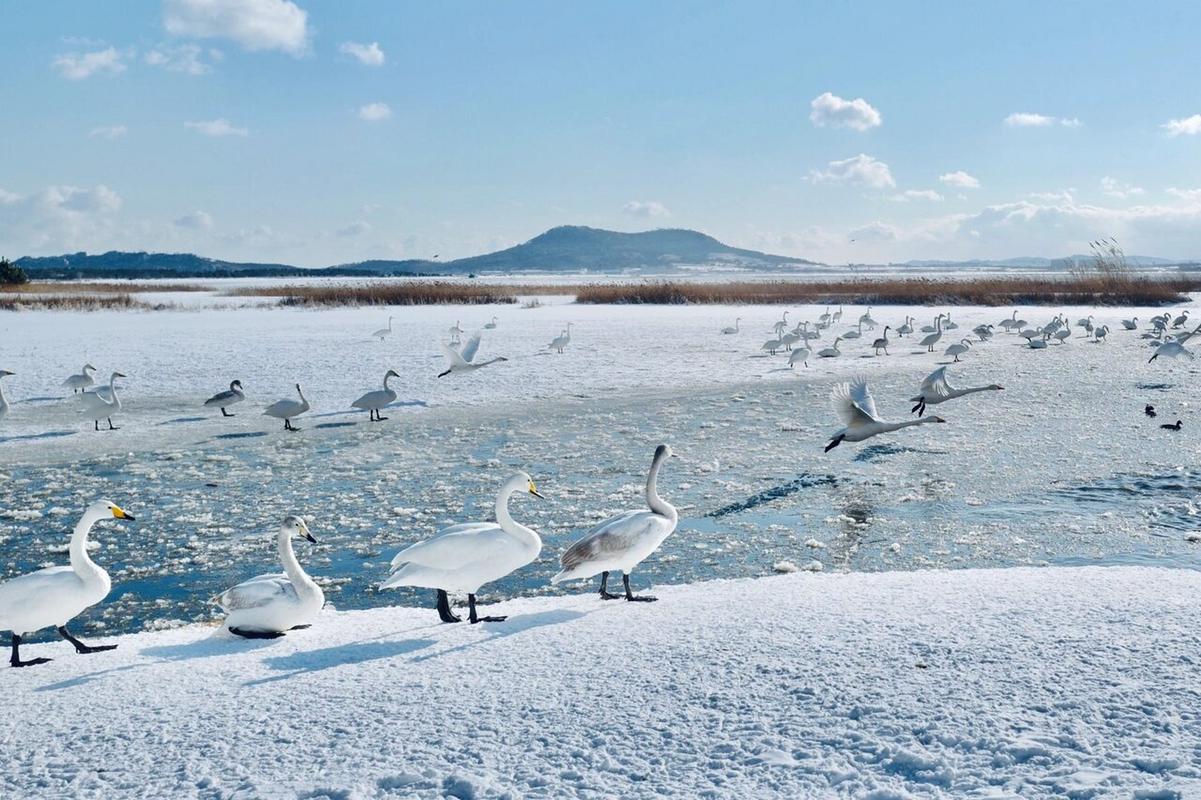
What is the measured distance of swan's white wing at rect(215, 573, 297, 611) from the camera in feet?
15.4

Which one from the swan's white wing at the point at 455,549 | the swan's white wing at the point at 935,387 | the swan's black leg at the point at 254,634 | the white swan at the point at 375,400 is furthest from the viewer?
the white swan at the point at 375,400

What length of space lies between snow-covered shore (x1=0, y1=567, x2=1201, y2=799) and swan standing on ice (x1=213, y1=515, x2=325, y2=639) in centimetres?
11

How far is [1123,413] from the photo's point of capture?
12.6 meters

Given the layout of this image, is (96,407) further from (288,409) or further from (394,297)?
(394,297)

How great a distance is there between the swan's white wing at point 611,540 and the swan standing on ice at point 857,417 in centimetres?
A: 492

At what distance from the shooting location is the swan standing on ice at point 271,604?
470 cm

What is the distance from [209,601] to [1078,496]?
22.8ft

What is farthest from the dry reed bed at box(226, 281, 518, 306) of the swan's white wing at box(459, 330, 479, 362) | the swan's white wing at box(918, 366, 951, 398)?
the swan's white wing at box(918, 366, 951, 398)

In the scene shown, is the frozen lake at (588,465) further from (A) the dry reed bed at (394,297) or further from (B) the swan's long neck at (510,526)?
(A) the dry reed bed at (394,297)

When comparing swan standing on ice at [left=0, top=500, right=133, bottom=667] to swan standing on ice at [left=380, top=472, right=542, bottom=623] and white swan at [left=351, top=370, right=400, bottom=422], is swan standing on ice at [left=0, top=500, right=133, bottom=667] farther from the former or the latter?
white swan at [left=351, top=370, right=400, bottom=422]

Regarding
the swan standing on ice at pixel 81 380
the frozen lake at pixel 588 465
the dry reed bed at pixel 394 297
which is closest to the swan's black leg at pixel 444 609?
the frozen lake at pixel 588 465

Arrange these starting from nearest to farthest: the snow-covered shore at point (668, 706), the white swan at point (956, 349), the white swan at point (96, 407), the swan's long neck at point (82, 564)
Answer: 1. the snow-covered shore at point (668, 706)
2. the swan's long neck at point (82, 564)
3. the white swan at point (96, 407)
4. the white swan at point (956, 349)

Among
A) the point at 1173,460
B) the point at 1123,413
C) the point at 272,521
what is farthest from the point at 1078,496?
the point at 272,521

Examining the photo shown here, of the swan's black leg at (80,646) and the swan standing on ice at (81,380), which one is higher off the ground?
the swan standing on ice at (81,380)
